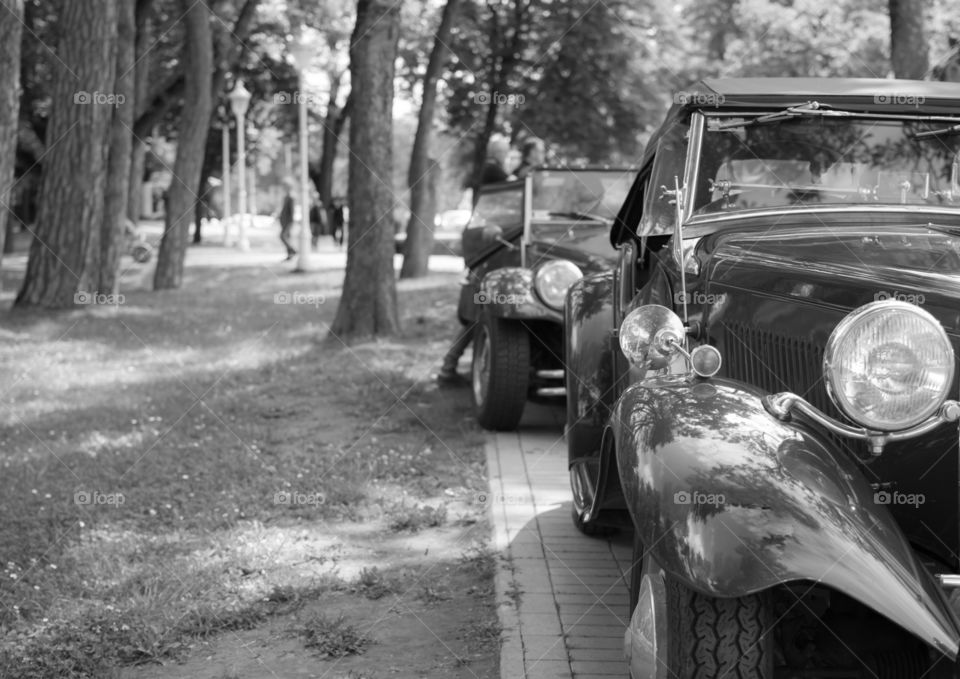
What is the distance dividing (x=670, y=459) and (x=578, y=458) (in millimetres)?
2150

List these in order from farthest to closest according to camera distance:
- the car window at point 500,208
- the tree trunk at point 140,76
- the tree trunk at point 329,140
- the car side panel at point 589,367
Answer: the tree trunk at point 329,140, the tree trunk at point 140,76, the car window at point 500,208, the car side panel at point 589,367

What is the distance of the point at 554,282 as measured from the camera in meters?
6.76

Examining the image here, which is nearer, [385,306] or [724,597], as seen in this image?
[724,597]

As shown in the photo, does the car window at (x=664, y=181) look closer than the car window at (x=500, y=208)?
Yes

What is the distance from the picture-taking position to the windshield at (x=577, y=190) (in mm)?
9039

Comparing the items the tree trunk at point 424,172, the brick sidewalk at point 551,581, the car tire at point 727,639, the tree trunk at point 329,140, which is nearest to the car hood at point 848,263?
the car tire at point 727,639

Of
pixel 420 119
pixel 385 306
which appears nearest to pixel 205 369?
pixel 385 306

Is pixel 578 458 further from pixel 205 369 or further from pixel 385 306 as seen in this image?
pixel 385 306

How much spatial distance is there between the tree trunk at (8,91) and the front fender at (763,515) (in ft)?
28.6

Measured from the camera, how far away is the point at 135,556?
4898 millimetres

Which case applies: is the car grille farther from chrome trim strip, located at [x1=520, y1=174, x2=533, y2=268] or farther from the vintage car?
chrome trim strip, located at [x1=520, y1=174, x2=533, y2=268]
